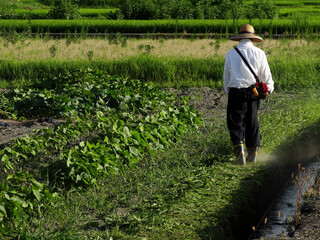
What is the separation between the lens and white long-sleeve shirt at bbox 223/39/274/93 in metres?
6.95

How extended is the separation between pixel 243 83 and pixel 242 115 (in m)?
0.41

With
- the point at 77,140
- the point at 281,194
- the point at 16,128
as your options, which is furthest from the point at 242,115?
the point at 16,128

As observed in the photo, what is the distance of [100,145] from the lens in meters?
6.23

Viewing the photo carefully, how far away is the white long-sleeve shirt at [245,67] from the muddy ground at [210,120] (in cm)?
139

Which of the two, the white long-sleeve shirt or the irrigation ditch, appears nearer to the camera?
the irrigation ditch

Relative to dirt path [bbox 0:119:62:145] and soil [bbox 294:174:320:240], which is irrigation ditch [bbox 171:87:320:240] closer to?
soil [bbox 294:174:320:240]

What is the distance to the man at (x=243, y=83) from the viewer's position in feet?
22.8

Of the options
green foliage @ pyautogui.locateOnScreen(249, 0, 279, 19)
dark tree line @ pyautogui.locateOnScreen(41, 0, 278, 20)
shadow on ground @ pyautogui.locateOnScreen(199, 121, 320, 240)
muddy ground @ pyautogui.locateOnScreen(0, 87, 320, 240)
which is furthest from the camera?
dark tree line @ pyautogui.locateOnScreen(41, 0, 278, 20)

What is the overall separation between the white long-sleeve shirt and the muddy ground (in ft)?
4.57

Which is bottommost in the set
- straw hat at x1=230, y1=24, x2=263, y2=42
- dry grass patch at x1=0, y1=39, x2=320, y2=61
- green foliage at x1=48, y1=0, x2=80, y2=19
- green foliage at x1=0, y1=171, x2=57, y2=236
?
green foliage at x1=48, y1=0, x2=80, y2=19

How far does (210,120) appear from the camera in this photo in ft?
30.2

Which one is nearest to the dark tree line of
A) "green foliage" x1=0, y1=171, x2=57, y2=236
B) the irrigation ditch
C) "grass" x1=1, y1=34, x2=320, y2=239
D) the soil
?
"grass" x1=1, y1=34, x2=320, y2=239

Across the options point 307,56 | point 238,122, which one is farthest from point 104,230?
point 307,56

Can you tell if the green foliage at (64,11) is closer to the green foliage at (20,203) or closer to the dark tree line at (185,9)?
the dark tree line at (185,9)
